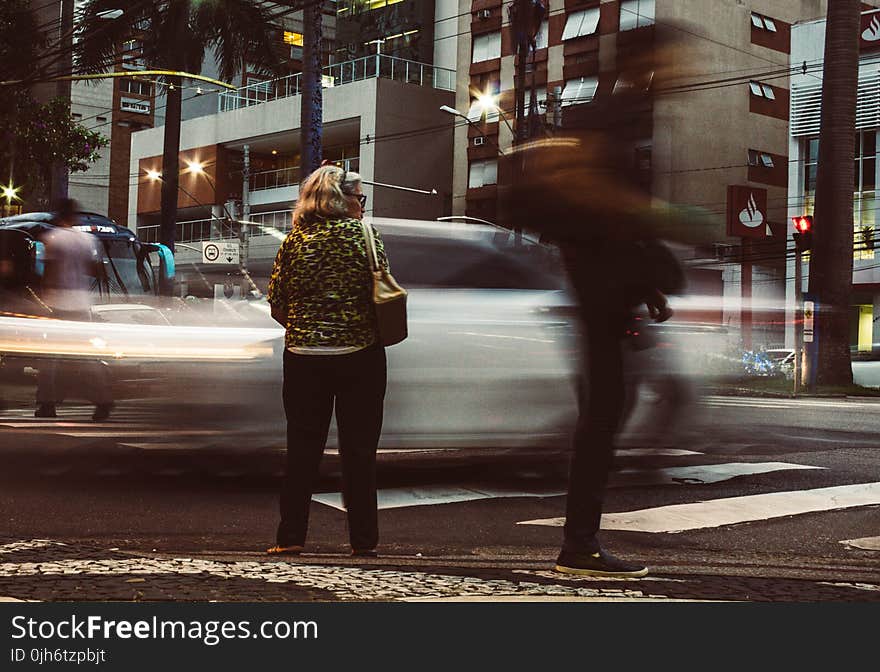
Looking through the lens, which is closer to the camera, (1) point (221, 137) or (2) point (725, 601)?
(2) point (725, 601)

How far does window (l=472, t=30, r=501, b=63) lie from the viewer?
2221 inches

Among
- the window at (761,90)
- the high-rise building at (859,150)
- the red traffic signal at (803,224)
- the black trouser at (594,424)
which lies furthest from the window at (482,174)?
the black trouser at (594,424)

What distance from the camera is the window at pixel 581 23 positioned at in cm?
5253

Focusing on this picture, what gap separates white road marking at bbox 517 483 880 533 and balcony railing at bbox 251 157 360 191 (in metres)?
50.5

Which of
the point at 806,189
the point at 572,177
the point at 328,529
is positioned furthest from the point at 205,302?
the point at 806,189

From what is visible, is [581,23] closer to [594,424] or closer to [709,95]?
[709,95]

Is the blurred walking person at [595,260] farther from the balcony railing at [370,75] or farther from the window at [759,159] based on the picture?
the window at [759,159]

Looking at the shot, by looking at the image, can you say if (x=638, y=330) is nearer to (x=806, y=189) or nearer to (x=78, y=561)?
(x=78, y=561)

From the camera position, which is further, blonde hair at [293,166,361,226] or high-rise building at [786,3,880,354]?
high-rise building at [786,3,880,354]

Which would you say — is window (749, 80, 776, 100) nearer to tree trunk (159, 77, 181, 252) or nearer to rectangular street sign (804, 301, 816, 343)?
tree trunk (159, 77, 181, 252)

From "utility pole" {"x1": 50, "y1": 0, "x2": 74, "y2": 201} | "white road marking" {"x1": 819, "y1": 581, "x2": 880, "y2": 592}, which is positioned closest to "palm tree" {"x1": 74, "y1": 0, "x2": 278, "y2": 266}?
"utility pole" {"x1": 50, "y1": 0, "x2": 74, "y2": 201}

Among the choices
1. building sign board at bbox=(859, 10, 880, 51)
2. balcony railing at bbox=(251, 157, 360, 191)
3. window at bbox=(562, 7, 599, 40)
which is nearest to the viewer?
building sign board at bbox=(859, 10, 880, 51)

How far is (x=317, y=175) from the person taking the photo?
503cm

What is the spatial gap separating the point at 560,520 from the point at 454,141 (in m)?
52.0
